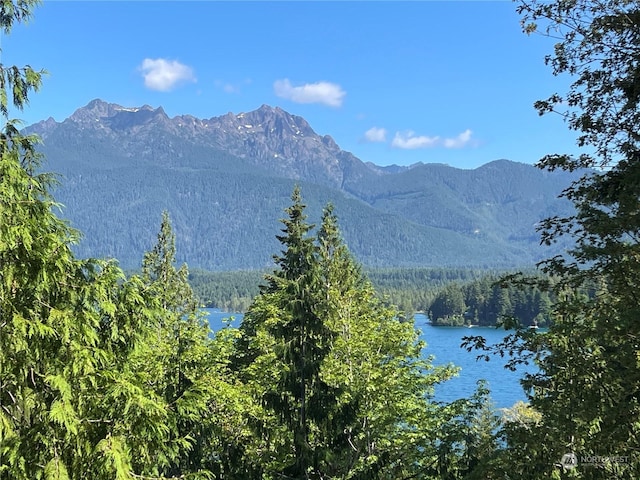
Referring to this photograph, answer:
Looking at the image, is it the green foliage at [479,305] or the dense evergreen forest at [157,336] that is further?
the green foliage at [479,305]

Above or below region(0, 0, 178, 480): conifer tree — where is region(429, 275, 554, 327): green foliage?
below

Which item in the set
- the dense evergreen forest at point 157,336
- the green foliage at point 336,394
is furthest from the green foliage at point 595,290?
the green foliage at point 336,394

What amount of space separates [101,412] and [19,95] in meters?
3.75

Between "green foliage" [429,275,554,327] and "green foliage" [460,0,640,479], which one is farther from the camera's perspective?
"green foliage" [429,275,554,327]

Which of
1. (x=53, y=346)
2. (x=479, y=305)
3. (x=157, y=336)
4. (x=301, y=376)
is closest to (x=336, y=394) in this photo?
(x=301, y=376)

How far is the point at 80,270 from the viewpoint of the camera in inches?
239

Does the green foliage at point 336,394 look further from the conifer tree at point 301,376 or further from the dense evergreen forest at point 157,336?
the dense evergreen forest at point 157,336

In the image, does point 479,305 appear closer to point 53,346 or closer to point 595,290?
point 595,290

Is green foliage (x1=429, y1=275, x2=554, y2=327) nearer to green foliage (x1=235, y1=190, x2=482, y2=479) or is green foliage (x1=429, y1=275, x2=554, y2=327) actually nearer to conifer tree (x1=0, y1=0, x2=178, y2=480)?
green foliage (x1=235, y1=190, x2=482, y2=479)

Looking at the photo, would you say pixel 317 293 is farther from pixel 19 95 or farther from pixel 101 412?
pixel 19 95

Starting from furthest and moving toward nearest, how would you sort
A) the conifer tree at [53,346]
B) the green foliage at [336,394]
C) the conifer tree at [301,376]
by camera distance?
1. the green foliage at [336,394]
2. the conifer tree at [301,376]
3. the conifer tree at [53,346]

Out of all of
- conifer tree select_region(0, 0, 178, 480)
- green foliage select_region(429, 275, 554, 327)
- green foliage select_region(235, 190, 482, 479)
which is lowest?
green foliage select_region(429, 275, 554, 327)

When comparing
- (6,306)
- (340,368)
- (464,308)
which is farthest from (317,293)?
(464,308)

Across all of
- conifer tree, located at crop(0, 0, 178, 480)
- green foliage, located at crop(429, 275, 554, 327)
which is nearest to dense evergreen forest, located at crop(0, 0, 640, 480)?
→ conifer tree, located at crop(0, 0, 178, 480)
